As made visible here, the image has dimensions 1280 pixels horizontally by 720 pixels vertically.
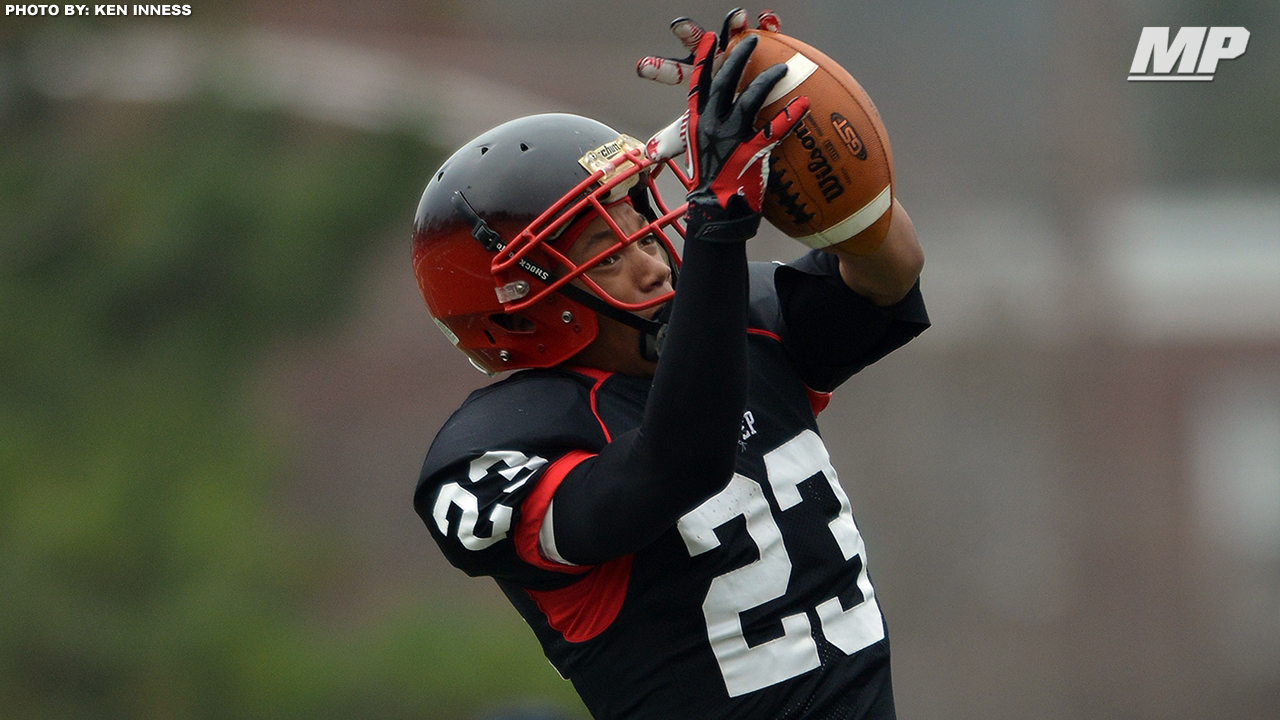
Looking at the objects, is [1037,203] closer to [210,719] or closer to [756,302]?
[210,719]

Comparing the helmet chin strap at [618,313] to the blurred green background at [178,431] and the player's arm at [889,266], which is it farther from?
the blurred green background at [178,431]

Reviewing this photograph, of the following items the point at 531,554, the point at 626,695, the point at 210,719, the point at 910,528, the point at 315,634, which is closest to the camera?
the point at 531,554

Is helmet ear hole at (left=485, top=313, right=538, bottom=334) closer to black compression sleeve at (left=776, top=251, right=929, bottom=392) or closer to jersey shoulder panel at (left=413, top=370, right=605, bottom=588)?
jersey shoulder panel at (left=413, top=370, right=605, bottom=588)

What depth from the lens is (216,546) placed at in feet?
16.8

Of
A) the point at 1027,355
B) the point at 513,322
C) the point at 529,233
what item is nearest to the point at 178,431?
the point at 513,322

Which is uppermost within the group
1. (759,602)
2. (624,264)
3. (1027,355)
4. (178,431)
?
(624,264)

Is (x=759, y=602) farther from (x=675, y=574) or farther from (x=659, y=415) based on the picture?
(x=659, y=415)

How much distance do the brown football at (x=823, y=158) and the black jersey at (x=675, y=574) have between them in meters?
0.35

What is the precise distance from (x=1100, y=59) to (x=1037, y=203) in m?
1.17

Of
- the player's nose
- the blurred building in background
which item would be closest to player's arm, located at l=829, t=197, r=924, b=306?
the player's nose

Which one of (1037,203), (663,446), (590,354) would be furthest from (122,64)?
(1037,203)

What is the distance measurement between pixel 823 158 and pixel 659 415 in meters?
0.41

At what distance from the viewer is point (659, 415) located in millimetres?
1558

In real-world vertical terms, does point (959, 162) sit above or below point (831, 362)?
below
